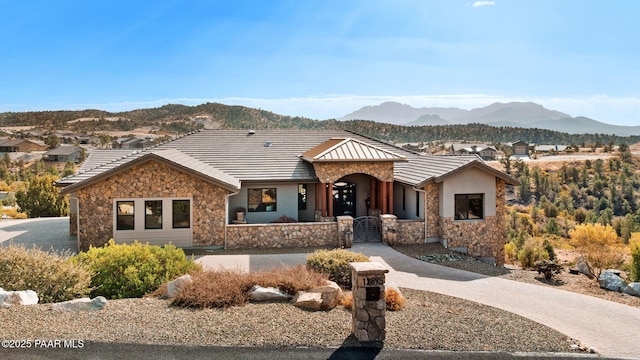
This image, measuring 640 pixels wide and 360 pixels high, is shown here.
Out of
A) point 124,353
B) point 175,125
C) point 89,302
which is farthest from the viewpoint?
point 175,125

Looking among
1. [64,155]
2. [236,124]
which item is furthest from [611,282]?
[236,124]

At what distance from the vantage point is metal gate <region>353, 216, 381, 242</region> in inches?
803

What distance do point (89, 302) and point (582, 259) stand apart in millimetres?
→ 17287

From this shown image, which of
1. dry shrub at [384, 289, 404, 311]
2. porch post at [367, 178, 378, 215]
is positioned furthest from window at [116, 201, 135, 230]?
dry shrub at [384, 289, 404, 311]

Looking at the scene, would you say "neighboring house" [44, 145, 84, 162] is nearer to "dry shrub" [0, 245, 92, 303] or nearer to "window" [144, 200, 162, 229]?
"window" [144, 200, 162, 229]

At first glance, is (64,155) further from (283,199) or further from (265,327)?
(265,327)

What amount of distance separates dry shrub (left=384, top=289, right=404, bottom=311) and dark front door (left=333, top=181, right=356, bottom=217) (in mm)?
14404

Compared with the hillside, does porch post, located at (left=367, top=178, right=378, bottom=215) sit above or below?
below

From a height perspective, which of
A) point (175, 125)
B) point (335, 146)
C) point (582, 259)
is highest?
point (175, 125)

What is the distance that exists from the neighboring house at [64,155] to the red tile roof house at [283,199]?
171 ft

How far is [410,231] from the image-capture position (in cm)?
1998

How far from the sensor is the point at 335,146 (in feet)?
76.2

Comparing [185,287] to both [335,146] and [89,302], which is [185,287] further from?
[335,146]

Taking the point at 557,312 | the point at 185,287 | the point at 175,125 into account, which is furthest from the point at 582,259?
the point at 175,125
